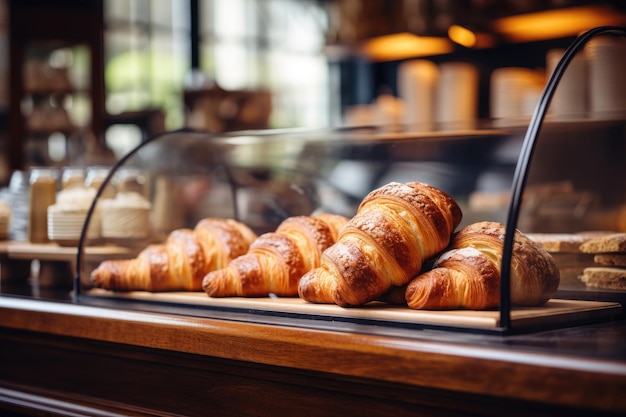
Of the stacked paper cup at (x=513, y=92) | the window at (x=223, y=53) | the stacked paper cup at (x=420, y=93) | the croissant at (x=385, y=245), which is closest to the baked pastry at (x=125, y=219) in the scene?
the croissant at (x=385, y=245)

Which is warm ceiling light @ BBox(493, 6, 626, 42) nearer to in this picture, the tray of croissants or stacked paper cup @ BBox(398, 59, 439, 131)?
stacked paper cup @ BBox(398, 59, 439, 131)

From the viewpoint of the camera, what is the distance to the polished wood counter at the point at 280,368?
97 centimetres

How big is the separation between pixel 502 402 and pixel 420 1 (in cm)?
300

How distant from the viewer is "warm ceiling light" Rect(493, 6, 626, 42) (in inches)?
134

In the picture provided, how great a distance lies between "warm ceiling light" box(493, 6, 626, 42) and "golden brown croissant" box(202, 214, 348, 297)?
223 cm

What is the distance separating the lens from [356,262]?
126cm

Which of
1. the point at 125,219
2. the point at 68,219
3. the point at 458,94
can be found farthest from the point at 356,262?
the point at 458,94

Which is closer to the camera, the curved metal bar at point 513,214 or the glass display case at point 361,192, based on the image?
the curved metal bar at point 513,214

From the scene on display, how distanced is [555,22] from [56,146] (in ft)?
13.7

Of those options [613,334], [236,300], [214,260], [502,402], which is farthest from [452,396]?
[214,260]

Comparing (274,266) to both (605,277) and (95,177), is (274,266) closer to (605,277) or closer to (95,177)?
(605,277)

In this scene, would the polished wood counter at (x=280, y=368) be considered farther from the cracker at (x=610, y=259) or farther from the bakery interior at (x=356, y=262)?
the cracker at (x=610, y=259)

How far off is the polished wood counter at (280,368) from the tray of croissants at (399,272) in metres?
0.07

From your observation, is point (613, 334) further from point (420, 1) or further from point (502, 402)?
point (420, 1)
